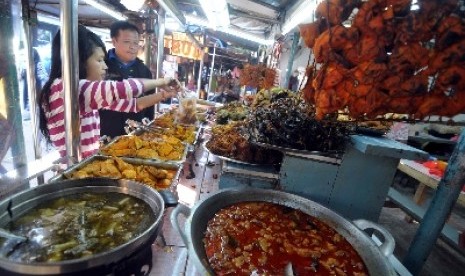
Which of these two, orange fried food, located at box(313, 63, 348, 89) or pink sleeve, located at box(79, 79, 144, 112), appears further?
pink sleeve, located at box(79, 79, 144, 112)

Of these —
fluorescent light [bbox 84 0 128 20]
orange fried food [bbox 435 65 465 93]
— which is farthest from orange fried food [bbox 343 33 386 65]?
fluorescent light [bbox 84 0 128 20]

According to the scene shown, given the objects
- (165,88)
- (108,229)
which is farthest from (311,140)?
(165,88)

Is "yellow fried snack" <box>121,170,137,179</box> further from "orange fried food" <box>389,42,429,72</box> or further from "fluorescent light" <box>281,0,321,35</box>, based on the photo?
"fluorescent light" <box>281,0,321,35</box>

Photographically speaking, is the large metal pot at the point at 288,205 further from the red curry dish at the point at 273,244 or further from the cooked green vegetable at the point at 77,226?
the cooked green vegetable at the point at 77,226

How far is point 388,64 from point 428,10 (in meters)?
0.29

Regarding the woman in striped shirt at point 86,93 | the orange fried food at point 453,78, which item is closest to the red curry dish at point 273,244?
the orange fried food at point 453,78

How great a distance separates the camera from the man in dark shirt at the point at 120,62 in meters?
4.20

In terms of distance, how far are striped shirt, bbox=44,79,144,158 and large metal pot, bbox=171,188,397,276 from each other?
5.54ft

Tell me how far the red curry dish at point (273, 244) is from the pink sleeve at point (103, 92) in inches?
76.2

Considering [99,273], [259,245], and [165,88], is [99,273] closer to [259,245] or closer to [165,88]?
[259,245]

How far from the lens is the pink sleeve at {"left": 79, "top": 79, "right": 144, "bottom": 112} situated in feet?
9.32

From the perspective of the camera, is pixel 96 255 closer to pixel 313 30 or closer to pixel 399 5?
pixel 313 30

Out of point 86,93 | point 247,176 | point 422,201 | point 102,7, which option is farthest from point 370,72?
point 422,201

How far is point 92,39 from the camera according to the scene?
10.1 ft
